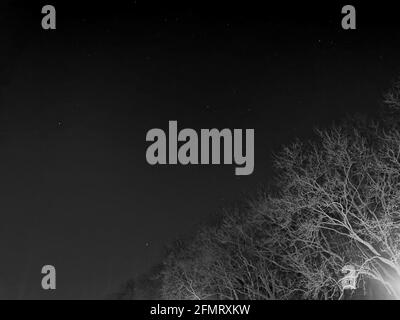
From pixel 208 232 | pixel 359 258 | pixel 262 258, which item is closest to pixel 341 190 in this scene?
pixel 359 258

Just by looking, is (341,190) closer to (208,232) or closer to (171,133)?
(171,133)

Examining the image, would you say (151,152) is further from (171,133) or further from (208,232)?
(208,232)

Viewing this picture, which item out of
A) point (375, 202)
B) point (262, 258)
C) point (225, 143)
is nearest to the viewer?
point (375, 202)

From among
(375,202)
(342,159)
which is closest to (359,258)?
(375,202)

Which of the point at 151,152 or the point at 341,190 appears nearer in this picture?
the point at 341,190

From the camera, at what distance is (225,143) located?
80.8 ft

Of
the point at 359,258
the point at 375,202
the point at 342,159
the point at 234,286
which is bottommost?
the point at 234,286

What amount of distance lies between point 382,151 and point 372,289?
256 inches

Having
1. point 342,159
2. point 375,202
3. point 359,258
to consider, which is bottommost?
point 359,258

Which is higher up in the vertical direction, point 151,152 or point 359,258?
point 151,152

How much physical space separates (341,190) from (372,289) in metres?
5.36

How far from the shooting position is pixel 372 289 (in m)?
25.1
